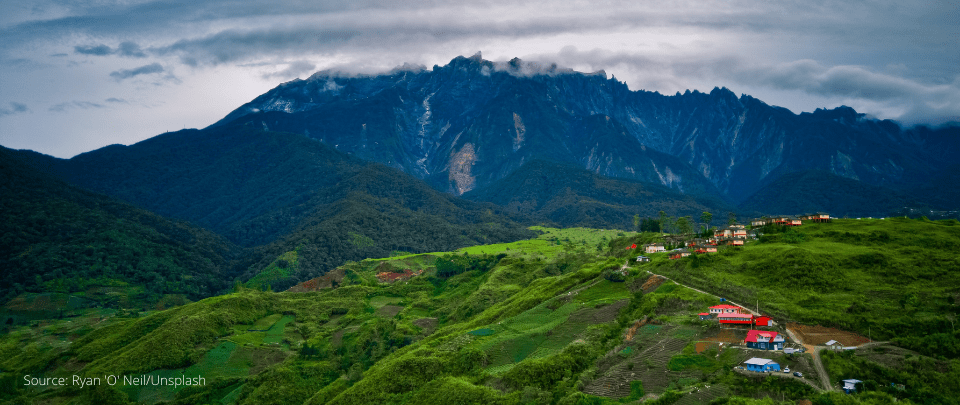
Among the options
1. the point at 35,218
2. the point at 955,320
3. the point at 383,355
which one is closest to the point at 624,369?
the point at 955,320

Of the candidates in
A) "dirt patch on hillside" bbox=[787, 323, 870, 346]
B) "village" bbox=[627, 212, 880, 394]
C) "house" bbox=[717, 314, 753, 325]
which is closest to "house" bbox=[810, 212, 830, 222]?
"village" bbox=[627, 212, 880, 394]

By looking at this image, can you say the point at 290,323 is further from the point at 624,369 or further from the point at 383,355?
the point at 624,369

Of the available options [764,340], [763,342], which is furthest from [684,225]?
[763,342]

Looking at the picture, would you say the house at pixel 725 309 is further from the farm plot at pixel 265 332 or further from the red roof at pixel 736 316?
the farm plot at pixel 265 332

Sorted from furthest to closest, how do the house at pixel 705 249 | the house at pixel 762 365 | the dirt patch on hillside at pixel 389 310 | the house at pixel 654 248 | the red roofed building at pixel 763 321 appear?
1. the dirt patch on hillside at pixel 389 310
2. the house at pixel 654 248
3. the house at pixel 705 249
4. the red roofed building at pixel 763 321
5. the house at pixel 762 365

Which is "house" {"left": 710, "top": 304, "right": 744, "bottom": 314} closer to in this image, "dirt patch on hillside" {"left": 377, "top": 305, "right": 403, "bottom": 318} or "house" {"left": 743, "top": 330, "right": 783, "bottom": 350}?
"house" {"left": 743, "top": 330, "right": 783, "bottom": 350}

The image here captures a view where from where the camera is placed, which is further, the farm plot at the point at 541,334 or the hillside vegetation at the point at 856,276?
the farm plot at the point at 541,334

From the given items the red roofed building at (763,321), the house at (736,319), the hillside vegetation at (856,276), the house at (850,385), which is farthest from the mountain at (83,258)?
the house at (850,385)
